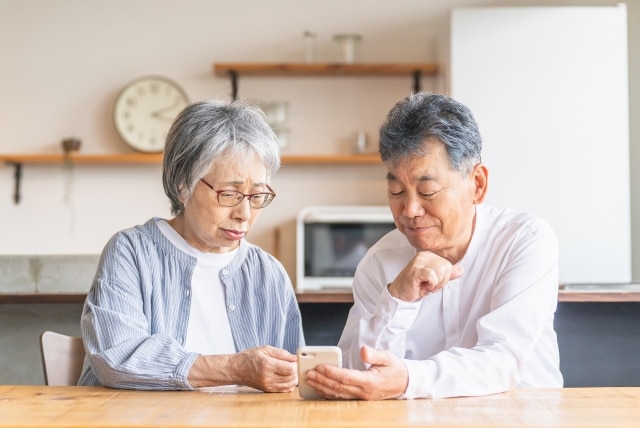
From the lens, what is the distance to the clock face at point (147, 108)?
5324 mm

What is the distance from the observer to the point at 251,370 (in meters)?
1.74

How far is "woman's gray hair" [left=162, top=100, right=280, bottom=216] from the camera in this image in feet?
6.63

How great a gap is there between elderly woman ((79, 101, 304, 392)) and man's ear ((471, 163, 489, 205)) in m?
0.44

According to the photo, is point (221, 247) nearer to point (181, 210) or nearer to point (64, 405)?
point (181, 210)

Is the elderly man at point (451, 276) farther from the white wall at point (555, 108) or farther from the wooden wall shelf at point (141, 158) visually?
the wooden wall shelf at point (141, 158)

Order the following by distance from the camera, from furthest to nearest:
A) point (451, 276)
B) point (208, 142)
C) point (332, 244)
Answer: point (332, 244) < point (208, 142) < point (451, 276)

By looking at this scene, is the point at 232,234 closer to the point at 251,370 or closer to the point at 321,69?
the point at 251,370

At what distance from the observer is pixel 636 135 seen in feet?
17.1

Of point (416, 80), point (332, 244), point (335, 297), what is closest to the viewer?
point (335, 297)

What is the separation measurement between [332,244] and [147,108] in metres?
1.38

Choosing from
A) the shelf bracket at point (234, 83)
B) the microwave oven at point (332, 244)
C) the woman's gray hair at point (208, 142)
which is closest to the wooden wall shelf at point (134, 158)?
the microwave oven at point (332, 244)

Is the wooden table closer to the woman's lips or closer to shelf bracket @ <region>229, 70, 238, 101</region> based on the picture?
the woman's lips

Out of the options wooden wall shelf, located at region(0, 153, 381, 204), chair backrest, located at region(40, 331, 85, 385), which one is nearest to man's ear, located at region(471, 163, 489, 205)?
chair backrest, located at region(40, 331, 85, 385)

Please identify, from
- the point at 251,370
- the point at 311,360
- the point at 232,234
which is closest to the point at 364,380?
the point at 311,360
